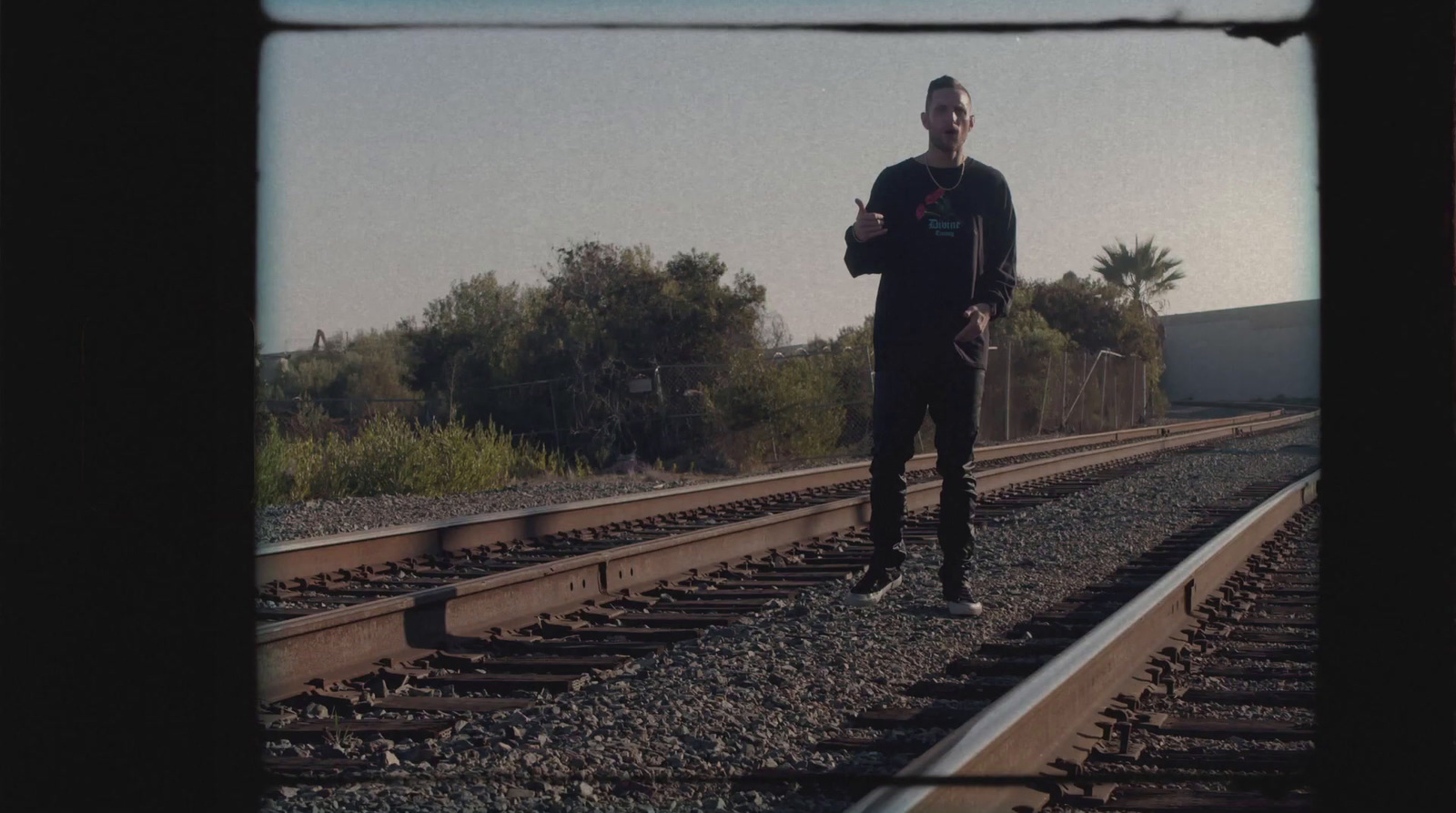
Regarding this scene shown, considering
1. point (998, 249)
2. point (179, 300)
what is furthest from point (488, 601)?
point (179, 300)

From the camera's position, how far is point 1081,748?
3363mm

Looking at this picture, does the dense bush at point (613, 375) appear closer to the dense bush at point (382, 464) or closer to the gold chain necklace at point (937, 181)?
the dense bush at point (382, 464)

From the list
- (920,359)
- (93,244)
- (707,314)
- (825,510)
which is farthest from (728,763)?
(707,314)

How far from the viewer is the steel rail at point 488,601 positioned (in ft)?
14.4

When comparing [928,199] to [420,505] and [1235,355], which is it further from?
[1235,355]

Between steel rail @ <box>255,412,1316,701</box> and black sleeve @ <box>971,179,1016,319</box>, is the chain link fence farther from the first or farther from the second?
black sleeve @ <box>971,179,1016,319</box>

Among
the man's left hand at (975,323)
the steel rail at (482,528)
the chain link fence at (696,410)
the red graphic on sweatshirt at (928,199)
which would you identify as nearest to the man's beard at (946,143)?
the red graphic on sweatshirt at (928,199)

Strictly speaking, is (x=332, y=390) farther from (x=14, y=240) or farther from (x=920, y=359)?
(x=14, y=240)

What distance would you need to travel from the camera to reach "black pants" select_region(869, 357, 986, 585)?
5.35m

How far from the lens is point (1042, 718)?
127 inches

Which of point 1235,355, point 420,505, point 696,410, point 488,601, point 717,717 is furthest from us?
point 1235,355

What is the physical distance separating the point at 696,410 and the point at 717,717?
16559mm

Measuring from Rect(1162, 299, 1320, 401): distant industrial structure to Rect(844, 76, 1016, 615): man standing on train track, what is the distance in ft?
118

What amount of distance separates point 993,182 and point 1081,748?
2543mm
